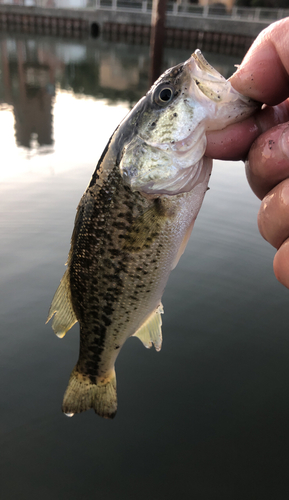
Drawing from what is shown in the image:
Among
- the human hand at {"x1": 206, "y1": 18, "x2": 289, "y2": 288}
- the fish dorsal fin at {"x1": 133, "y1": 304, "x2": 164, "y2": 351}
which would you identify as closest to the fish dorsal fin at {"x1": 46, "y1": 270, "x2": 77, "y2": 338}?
the fish dorsal fin at {"x1": 133, "y1": 304, "x2": 164, "y2": 351}

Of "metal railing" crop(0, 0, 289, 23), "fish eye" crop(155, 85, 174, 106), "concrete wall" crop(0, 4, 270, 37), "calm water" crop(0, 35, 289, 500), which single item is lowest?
"calm water" crop(0, 35, 289, 500)

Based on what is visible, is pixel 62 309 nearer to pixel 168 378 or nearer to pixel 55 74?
pixel 168 378

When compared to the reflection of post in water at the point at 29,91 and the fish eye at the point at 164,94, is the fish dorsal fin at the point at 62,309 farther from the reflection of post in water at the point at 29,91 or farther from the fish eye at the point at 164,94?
the reflection of post in water at the point at 29,91

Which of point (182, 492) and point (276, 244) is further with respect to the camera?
point (182, 492)

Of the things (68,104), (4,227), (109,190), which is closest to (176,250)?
(109,190)

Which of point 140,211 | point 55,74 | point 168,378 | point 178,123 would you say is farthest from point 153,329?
point 55,74

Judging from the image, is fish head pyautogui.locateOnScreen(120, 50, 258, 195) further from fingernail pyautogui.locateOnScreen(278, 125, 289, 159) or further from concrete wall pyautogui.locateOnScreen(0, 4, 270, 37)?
concrete wall pyautogui.locateOnScreen(0, 4, 270, 37)

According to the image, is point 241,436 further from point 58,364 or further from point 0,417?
point 0,417
